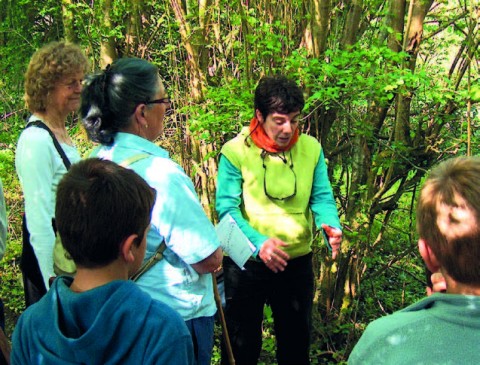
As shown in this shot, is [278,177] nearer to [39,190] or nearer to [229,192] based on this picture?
[229,192]

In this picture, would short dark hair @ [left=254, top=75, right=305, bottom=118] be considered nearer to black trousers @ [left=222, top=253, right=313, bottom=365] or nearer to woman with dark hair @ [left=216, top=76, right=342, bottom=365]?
woman with dark hair @ [left=216, top=76, right=342, bottom=365]

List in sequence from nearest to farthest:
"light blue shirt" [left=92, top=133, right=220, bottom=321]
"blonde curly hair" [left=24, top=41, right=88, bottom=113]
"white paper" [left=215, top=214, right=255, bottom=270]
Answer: "light blue shirt" [left=92, top=133, right=220, bottom=321] < "blonde curly hair" [left=24, top=41, right=88, bottom=113] < "white paper" [left=215, top=214, right=255, bottom=270]

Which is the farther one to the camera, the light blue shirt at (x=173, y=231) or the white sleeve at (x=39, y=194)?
the white sleeve at (x=39, y=194)

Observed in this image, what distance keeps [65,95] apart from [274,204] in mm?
1210

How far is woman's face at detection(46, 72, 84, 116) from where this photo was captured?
8.67 ft

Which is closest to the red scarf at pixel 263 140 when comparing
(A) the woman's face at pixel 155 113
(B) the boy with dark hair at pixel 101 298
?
(A) the woman's face at pixel 155 113

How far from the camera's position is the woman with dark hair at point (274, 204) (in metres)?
2.93

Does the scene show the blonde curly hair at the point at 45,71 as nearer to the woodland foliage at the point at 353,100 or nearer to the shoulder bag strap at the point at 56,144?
the shoulder bag strap at the point at 56,144

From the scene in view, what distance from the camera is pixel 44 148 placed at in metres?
2.42

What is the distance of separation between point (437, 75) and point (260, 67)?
4.60ft

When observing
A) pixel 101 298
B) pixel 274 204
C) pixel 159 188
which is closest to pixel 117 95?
pixel 159 188

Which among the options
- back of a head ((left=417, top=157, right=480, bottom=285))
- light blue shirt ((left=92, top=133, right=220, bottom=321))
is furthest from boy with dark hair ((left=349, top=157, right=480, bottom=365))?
light blue shirt ((left=92, top=133, right=220, bottom=321))

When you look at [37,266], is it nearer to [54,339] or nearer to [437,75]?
[54,339]

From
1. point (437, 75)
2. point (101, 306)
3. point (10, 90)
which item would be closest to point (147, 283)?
point (101, 306)
